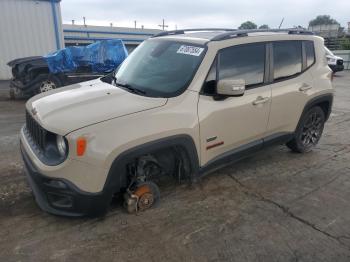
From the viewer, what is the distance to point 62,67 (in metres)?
10.5

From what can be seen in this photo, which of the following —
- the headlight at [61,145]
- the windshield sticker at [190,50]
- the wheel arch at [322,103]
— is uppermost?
the windshield sticker at [190,50]

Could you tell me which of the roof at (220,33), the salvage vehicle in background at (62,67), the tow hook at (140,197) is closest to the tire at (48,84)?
the salvage vehicle in background at (62,67)

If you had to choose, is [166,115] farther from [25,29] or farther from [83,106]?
[25,29]

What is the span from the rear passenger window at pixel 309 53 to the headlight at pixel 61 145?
3.65m

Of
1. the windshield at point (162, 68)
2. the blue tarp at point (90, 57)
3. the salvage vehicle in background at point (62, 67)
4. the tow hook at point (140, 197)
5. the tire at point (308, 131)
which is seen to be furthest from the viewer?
the blue tarp at point (90, 57)

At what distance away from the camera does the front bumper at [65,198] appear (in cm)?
293

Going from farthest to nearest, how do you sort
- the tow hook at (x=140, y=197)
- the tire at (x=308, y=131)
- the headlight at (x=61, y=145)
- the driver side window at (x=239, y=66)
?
the tire at (x=308, y=131)
the driver side window at (x=239, y=66)
the tow hook at (x=140, y=197)
the headlight at (x=61, y=145)

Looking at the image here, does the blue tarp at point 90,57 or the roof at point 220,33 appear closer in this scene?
the roof at point 220,33

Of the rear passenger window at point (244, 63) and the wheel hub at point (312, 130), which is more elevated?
the rear passenger window at point (244, 63)

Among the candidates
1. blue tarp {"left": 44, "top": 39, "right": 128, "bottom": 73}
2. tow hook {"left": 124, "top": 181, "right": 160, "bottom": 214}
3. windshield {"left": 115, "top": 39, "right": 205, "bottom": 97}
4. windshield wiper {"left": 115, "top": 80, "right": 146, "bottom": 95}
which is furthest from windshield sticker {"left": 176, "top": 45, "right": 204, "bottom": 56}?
blue tarp {"left": 44, "top": 39, "right": 128, "bottom": 73}

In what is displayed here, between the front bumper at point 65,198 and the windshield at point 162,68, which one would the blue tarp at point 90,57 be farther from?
the front bumper at point 65,198

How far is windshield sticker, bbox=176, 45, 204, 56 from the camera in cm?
371

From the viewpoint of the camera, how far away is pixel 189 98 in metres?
3.48

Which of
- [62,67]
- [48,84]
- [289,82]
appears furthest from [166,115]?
[62,67]
